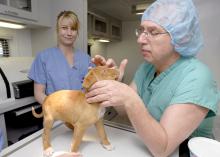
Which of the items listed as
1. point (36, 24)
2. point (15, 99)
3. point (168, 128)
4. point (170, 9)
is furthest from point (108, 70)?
point (36, 24)

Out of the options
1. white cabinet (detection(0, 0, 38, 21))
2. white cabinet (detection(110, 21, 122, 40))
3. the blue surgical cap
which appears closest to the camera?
the blue surgical cap

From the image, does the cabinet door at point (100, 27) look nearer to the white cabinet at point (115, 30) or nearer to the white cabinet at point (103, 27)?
the white cabinet at point (103, 27)

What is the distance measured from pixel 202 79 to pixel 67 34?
0.94 meters

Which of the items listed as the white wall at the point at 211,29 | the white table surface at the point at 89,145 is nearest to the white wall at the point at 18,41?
the white table surface at the point at 89,145

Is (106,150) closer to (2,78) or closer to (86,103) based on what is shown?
(86,103)

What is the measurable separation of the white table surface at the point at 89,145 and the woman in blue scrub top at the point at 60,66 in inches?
21.6

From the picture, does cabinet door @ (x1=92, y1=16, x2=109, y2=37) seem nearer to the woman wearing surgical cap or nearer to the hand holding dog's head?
the woman wearing surgical cap

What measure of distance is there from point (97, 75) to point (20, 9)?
4.39ft

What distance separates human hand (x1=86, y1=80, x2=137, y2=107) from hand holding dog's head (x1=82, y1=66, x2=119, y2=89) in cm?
1

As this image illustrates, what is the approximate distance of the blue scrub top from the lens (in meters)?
1.18

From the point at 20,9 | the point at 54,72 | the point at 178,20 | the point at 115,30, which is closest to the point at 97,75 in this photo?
the point at 178,20

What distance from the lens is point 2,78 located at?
43.8 inches

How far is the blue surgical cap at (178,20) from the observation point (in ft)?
2.02

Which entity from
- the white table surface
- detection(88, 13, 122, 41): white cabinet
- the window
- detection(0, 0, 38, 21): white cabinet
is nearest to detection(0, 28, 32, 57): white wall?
the window
